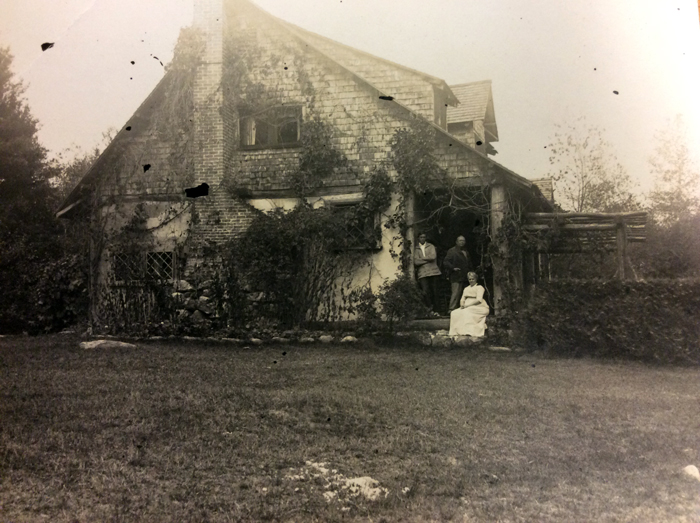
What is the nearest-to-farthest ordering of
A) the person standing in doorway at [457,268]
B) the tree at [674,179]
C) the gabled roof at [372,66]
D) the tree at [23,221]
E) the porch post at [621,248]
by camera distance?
the tree at [674,179] → the tree at [23,221] → the porch post at [621,248] → the person standing in doorway at [457,268] → the gabled roof at [372,66]

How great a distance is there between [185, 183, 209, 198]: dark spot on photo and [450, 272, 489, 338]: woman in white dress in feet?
21.4

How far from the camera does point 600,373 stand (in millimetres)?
8133

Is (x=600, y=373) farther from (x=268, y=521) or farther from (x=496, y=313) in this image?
(x=268, y=521)

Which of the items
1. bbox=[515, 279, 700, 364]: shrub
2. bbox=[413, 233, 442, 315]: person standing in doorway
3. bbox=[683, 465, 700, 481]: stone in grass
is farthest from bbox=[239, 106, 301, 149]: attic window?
bbox=[683, 465, 700, 481]: stone in grass

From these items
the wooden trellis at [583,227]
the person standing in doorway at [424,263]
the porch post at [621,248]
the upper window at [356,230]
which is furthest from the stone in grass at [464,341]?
the porch post at [621,248]

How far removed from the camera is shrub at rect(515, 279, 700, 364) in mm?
8914

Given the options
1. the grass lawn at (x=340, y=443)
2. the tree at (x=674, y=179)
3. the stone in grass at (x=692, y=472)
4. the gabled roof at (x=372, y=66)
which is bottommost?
the stone in grass at (x=692, y=472)

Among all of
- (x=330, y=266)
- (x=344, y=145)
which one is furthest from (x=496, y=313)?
(x=344, y=145)

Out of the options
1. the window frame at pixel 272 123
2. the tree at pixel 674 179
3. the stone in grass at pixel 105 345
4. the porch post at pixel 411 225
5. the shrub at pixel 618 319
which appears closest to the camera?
the tree at pixel 674 179

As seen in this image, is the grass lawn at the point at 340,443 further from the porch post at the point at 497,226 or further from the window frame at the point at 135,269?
the window frame at the point at 135,269

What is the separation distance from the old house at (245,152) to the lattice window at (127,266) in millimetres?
28

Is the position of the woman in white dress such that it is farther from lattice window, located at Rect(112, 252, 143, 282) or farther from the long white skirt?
lattice window, located at Rect(112, 252, 143, 282)

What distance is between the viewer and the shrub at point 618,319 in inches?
351

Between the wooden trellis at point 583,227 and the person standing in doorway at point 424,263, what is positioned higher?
the wooden trellis at point 583,227
